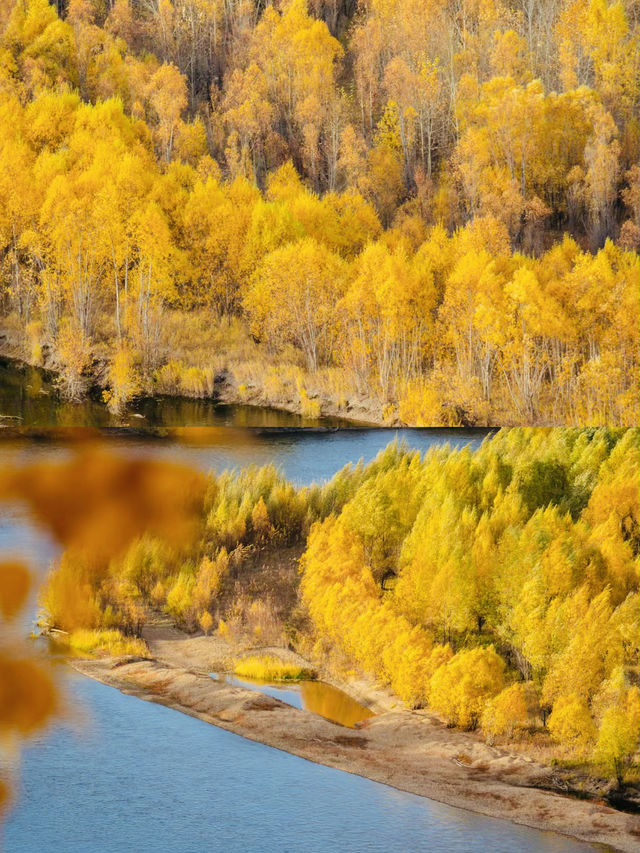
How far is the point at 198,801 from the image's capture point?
4.76 metres

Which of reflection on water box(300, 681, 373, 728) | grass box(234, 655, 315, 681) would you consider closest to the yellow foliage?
reflection on water box(300, 681, 373, 728)

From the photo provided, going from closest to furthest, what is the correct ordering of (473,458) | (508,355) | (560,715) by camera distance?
(508,355) → (473,458) → (560,715)

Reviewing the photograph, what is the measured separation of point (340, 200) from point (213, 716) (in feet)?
7.72

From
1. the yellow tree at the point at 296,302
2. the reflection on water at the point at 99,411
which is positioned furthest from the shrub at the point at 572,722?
the yellow tree at the point at 296,302

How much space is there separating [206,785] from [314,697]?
0.60 meters

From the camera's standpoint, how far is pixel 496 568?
5.62 metres

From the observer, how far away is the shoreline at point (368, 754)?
4.79 meters

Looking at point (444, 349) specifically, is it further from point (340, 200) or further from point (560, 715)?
point (560, 715)

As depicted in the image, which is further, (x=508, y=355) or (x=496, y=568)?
(x=496, y=568)

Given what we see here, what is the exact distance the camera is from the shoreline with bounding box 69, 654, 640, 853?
4.79 m

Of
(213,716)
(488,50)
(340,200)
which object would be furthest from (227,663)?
(488,50)

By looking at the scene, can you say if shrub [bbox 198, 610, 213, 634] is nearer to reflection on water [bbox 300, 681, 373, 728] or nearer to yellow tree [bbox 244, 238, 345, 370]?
reflection on water [bbox 300, 681, 373, 728]

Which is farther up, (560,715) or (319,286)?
(319,286)

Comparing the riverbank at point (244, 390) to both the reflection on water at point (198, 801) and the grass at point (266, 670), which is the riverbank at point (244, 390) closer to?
the grass at point (266, 670)
